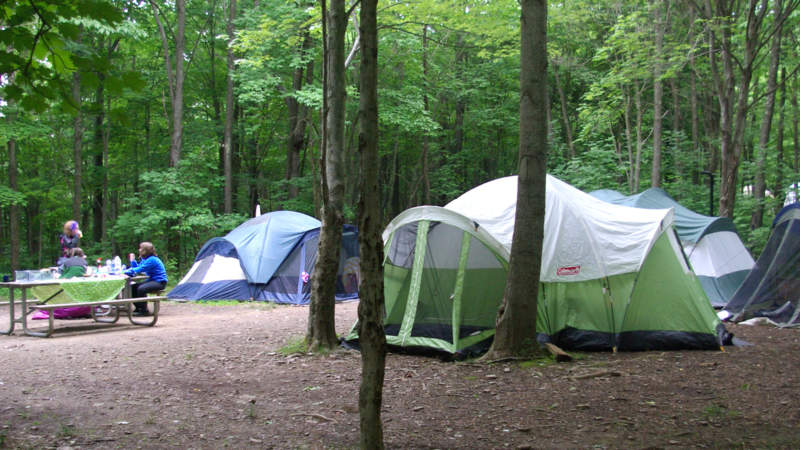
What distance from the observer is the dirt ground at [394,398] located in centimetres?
407

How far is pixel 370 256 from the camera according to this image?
10.6ft

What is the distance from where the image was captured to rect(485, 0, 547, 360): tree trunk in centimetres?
630

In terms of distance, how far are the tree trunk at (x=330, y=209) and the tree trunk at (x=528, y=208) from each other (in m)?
2.02

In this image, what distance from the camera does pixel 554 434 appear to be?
4.16 metres

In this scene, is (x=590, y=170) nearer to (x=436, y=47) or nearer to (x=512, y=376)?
(x=436, y=47)

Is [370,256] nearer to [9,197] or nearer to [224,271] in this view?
[224,271]

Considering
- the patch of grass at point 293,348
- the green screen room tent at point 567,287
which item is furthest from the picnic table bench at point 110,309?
the green screen room tent at point 567,287

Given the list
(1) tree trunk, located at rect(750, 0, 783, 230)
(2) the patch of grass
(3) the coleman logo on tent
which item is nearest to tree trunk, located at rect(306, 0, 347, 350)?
(2) the patch of grass

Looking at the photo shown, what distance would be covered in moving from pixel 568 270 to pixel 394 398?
317 centimetres

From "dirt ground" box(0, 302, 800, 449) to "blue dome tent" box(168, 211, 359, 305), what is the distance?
5204 millimetres

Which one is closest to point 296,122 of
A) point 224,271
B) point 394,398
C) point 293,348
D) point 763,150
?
point 224,271

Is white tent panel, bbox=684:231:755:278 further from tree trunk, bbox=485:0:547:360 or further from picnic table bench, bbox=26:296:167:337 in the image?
picnic table bench, bbox=26:296:167:337

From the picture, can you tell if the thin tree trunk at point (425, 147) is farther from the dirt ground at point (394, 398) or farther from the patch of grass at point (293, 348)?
the dirt ground at point (394, 398)

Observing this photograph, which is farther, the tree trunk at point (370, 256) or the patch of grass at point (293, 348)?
the patch of grass at point (293, 348)
